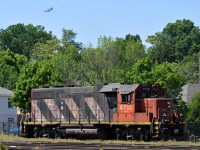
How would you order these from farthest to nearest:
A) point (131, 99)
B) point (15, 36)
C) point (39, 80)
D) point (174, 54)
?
point (15, 36), point (174, 54), point (39, 80), point (131, 99)

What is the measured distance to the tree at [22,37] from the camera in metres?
145

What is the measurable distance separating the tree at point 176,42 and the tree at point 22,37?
33027 millimetres

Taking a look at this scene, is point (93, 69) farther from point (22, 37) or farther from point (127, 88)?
point (22, 37)

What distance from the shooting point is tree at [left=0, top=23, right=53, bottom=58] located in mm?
145375

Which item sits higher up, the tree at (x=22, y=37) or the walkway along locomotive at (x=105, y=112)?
the tree at (x=22, y=37)

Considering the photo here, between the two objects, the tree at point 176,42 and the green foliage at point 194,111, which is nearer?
the green foliage at point 194,111

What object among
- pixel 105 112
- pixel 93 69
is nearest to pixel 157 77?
pixel 93 69

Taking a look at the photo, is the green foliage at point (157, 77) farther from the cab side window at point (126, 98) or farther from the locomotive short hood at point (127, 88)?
the cab side window at point (126, 98)

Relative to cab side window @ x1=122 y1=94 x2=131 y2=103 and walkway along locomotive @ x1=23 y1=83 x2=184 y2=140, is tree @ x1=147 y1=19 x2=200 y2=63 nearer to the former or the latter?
walkway along locomotive @ x1=23 y1=83 x2=184 y2=140

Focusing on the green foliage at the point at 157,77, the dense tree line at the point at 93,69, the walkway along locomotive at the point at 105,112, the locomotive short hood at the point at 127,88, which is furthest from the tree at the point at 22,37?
the locomotive short hood at the point at 127,88

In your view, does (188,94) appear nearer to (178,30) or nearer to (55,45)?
(55,45)

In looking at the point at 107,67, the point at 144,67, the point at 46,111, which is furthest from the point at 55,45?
the point at 46,111

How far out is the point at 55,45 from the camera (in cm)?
12556

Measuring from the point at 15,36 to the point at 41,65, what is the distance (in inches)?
3395
